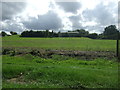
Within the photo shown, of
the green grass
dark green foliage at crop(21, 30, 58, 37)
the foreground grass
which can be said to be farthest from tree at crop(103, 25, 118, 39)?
dark green foliage at crop(21, 30, 58, 37)

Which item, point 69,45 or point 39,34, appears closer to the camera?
point 69,45

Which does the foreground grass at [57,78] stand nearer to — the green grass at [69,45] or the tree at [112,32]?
the tree at [112,32]

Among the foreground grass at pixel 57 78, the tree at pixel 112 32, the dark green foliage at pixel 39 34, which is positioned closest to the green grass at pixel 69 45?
the tree at pixel 112 32

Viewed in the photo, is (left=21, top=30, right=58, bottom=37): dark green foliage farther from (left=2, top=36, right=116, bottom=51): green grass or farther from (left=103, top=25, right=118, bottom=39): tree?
(left=103, top=25, right=118, bottom=39): tree

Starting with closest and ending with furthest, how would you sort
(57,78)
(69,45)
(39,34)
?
(57,78), (69,45), (39,34)

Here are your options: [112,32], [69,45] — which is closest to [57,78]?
[69,45]

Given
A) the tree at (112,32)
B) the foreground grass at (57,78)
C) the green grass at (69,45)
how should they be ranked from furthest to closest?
the green grass at (69,45)
the tree at (112,32)
the foreground grass at (57,78)

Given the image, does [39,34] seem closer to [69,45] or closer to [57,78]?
[69,45]

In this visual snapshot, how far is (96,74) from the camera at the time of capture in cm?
833

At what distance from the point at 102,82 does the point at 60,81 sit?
2244mm

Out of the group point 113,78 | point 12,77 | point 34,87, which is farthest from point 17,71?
point 113,78

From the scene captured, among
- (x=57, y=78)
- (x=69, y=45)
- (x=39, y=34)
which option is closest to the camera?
(x=57, y=78)

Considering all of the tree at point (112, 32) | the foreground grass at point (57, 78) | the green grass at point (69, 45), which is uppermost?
the tree at point (112, 32)

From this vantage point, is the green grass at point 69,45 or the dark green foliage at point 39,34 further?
the dark green foliage at point 39,34
